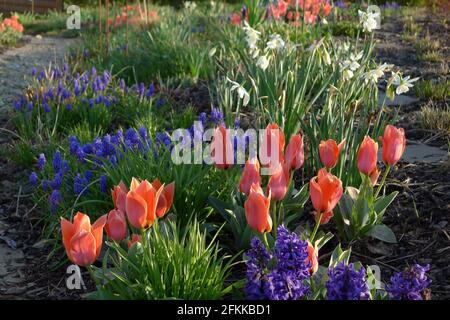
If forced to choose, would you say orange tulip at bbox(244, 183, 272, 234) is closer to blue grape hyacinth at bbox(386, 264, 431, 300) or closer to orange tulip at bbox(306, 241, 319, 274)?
orange tulip at bbox(306, 241, 319, 274)

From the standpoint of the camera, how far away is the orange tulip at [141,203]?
208cm

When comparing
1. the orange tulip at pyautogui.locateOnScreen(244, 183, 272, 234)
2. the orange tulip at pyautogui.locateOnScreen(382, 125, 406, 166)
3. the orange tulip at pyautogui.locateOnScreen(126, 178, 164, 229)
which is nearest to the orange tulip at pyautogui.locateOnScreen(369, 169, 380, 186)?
the orange tulip at pyautogui.locateOnScreen(382, 125, 406, 166)

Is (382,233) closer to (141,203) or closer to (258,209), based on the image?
(258,209)

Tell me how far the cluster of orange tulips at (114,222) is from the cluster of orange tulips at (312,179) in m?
0.31

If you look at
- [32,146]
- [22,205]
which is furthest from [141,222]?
[32,146]

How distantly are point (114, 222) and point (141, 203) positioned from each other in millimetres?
143

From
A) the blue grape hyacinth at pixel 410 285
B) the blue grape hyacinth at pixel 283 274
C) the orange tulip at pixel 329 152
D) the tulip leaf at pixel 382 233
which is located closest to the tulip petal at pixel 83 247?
the blue grape hyacinth at pixel 283 274

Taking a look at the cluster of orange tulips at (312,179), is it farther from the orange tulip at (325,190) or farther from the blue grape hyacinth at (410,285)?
the blue grape hyacinth at (410,285)

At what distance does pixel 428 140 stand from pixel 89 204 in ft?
6.44

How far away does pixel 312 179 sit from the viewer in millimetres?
2195

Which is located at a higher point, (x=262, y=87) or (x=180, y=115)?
(x=262, y=87)

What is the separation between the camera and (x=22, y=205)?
357 cm

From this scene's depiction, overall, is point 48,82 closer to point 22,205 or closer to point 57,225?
point 22,205
